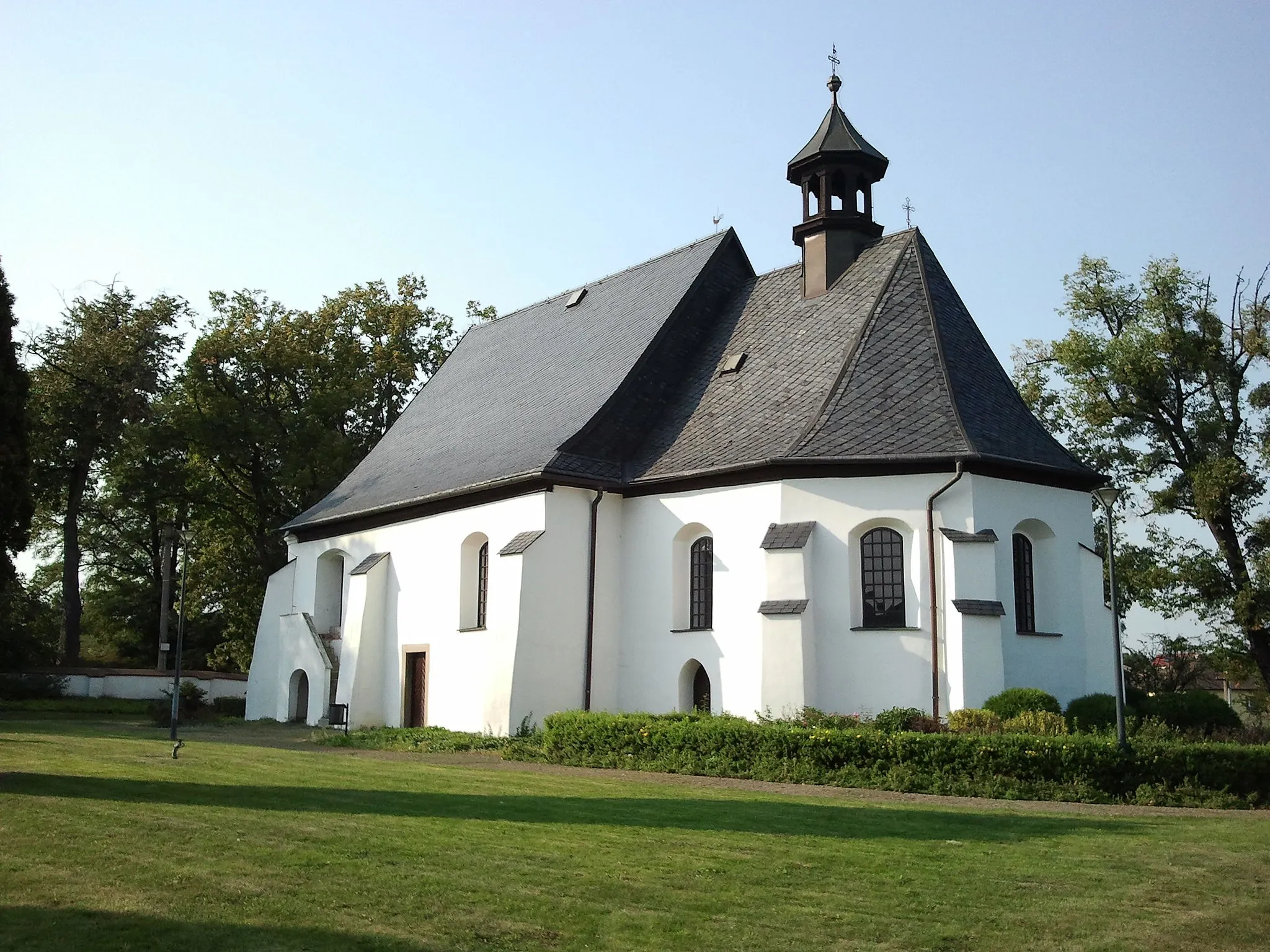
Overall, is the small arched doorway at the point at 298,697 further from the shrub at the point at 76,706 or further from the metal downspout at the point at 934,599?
the metal downspout at the point at 934,599

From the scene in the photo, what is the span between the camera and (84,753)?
1670cm

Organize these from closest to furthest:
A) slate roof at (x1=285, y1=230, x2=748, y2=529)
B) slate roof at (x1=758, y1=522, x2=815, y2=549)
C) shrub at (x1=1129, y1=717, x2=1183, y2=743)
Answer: shrub at (x1=1129, y1=717, x2=1183, y2=743) → slate roof at (x1=758, y1=522, x2=815, y2=549) → slate roof at (x1=285, y1=230, x2=748, y2=529)

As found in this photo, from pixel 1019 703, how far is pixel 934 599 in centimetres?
230

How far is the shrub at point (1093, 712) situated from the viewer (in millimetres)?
18859

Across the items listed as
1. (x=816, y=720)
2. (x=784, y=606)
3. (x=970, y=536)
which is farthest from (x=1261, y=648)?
(x=816, y=720)

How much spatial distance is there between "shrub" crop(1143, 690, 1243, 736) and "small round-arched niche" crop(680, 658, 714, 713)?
25.4 ft

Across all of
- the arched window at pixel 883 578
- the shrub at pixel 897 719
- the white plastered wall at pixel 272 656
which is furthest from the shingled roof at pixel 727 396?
the shrub at pixel 897 719

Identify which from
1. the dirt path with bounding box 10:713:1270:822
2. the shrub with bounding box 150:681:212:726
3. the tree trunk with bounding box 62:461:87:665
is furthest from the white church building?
the tree trunk with bounding box 62:461:87:665

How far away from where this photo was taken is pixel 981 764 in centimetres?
1548

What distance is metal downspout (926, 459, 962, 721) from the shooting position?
19500mm

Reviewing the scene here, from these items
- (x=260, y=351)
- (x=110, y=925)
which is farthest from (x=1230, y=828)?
(x=260, y=351)

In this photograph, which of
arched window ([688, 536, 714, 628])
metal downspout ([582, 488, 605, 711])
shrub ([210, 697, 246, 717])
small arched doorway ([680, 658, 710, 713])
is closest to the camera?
small arched doorway ([680, 658, 710, 713])

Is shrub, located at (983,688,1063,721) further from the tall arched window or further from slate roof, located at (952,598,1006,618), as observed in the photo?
the tall arched window

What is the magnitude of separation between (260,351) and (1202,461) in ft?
98.1
